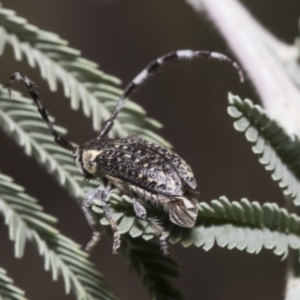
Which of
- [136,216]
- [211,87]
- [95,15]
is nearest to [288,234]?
[136,216]

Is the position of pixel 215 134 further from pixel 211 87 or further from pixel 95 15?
pixel 95 15

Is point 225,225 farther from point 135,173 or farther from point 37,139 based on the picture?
point 37,139

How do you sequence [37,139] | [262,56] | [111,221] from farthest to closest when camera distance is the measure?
[262,56], [37,139], [111,221]

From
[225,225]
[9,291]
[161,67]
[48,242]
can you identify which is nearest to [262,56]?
[161,67]

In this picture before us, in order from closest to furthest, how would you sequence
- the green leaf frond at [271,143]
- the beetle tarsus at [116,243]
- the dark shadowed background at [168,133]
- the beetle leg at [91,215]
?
1. the green leaf frond at [271,143]
2. the beetle tarsus at [116,243]
3. the beetle leg at [91,215]
4. the dark shadowed background at [168,133]

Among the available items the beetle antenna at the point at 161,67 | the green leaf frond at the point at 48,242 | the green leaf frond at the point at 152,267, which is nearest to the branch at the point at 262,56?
the beetle antenna at the point at 161,67

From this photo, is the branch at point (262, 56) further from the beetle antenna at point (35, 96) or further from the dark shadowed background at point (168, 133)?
the dark shadowed background at point (168, 133)
